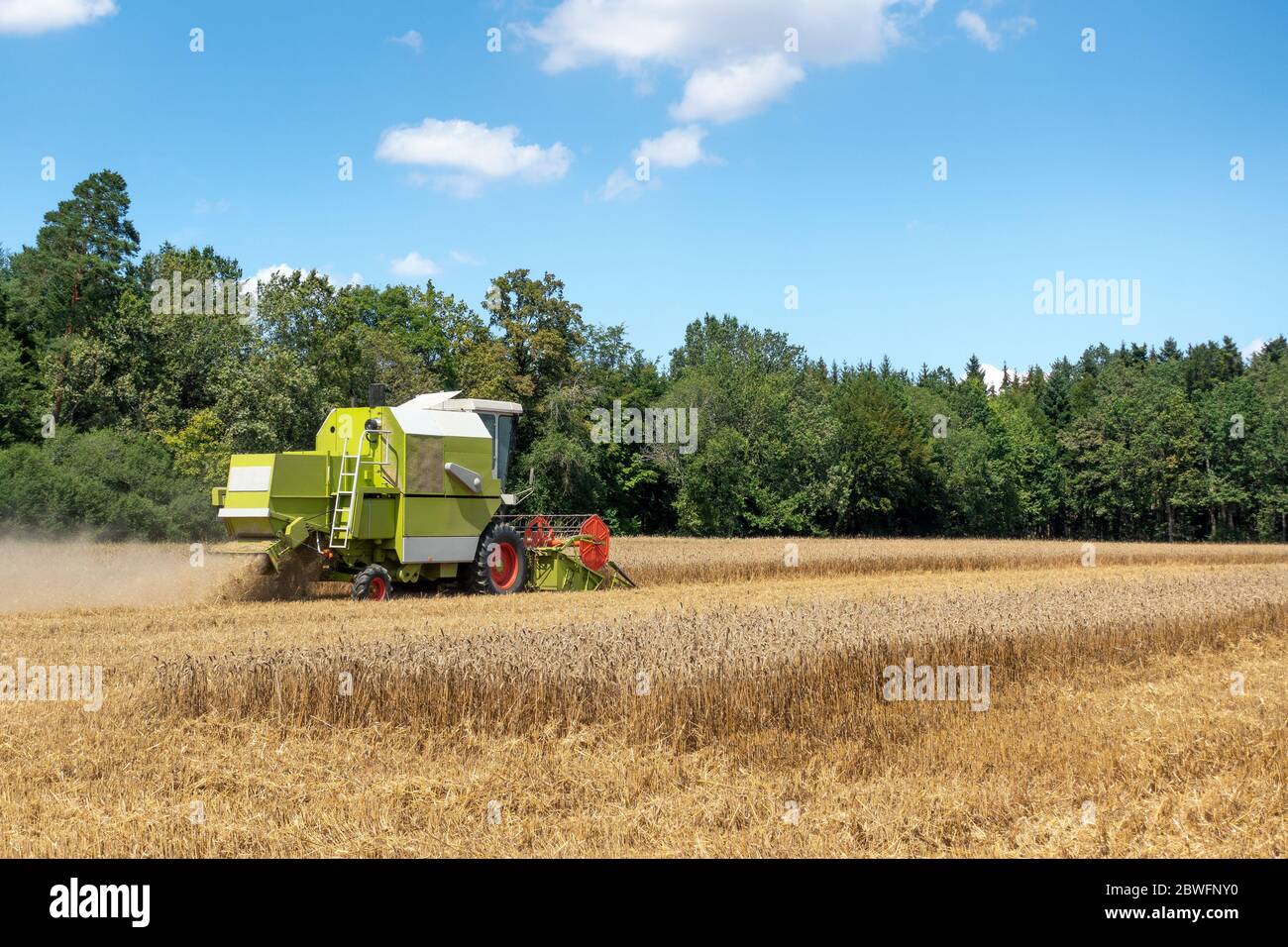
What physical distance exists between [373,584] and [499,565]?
8.84ft

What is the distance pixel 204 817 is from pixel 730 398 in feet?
163

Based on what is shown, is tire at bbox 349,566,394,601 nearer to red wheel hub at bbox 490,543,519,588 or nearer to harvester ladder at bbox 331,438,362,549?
harvester ladder at bbox 331,438,362,549

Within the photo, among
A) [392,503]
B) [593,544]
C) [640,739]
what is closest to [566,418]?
[593,544]

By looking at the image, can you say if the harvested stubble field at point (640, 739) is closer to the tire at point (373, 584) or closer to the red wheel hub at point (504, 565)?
the tire at point (373, 584)

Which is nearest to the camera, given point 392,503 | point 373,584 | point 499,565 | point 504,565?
point 373,584

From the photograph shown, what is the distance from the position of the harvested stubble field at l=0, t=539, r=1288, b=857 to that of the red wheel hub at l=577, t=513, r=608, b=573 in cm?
605

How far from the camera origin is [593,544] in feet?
62.5

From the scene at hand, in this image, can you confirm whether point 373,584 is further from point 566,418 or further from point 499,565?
point 566,418

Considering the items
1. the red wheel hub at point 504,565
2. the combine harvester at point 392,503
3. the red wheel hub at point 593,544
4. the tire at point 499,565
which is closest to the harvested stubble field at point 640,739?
the combine harvester at point 392,503

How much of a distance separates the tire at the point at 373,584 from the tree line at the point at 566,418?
1033 cm

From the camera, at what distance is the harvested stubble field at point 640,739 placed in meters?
5.86

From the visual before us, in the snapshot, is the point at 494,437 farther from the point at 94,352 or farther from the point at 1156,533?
the point at 1156,533

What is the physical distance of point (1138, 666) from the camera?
1148 cm
